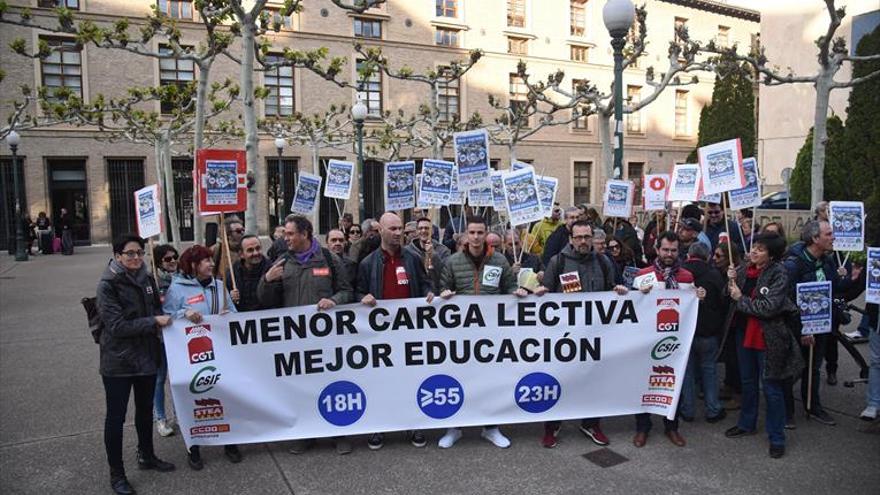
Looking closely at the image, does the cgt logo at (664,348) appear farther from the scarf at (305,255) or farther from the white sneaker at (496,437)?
the scarf at (305,255)

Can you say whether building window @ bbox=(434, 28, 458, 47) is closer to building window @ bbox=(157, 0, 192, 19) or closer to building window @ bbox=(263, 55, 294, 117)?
building window @ bbox=(263, 55, 294, 117)

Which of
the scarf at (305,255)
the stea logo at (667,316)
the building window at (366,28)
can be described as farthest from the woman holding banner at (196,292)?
the building window at (366,28)

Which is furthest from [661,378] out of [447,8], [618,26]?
[447,8]

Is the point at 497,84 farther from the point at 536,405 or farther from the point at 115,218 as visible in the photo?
the point at 536,405

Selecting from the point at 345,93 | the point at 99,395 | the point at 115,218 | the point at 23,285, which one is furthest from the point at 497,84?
the point at 99,395

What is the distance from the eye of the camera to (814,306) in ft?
18.8

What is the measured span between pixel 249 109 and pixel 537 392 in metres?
7.24

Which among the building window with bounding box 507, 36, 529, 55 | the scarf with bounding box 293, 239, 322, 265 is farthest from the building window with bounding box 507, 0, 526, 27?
the scarf with bounding box 293, 239, 322, 265

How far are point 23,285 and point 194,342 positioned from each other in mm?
13886

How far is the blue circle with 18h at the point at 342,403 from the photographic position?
534 centimetres

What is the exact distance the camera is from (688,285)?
5598 millimetres

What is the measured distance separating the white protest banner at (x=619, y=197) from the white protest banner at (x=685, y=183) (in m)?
0.65

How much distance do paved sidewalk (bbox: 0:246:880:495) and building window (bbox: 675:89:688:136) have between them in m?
41.7

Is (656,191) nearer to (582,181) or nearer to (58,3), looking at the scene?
(58,3)
